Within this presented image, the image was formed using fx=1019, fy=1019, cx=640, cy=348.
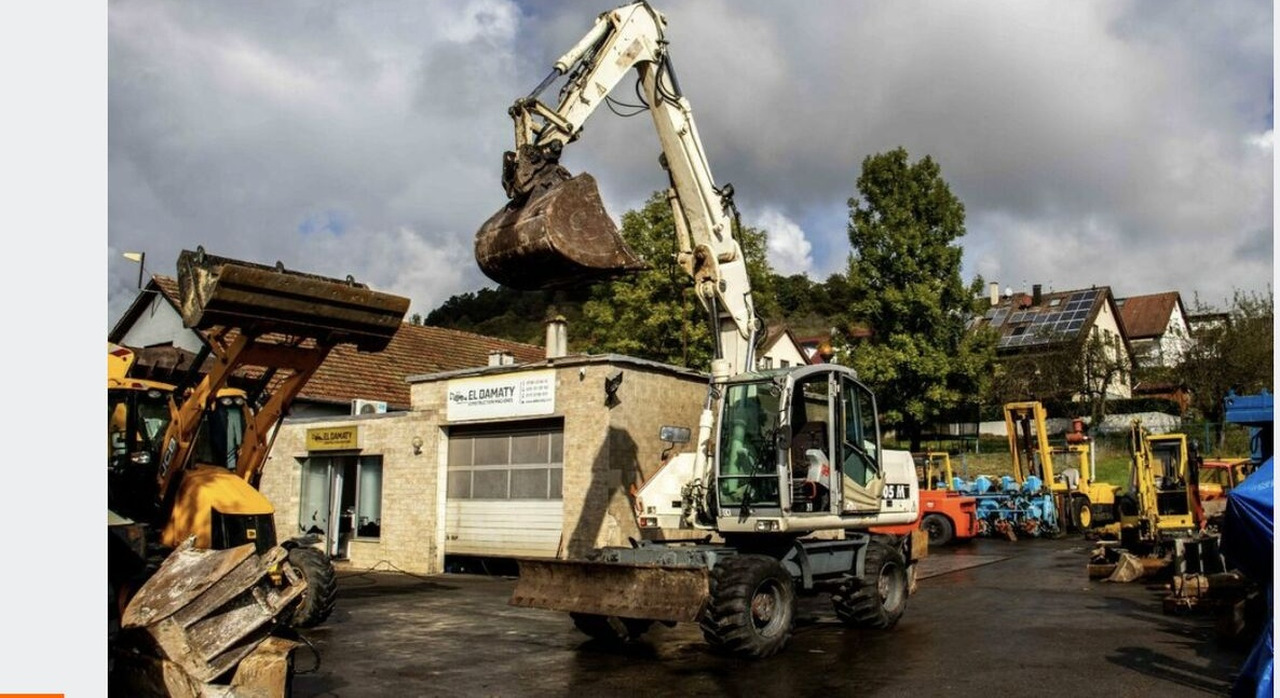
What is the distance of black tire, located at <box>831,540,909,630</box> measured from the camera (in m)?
11.1

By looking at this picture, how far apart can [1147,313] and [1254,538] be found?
2486 inches

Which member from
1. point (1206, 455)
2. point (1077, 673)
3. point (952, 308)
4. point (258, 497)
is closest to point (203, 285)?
point (258, 497)

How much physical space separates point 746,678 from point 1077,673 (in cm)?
278

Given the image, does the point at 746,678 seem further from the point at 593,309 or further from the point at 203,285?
the point at 593,309

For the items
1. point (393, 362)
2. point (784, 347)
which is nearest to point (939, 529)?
point (393, 362)

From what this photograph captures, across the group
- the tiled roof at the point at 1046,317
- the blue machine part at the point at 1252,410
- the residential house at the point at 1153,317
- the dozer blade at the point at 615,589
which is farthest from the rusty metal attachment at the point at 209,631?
the residential house at the point at 1153,317

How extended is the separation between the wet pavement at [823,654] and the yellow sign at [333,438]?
6988mm

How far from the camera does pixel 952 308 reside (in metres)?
32.8

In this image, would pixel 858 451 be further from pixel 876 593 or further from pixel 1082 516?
pixel 1082 516

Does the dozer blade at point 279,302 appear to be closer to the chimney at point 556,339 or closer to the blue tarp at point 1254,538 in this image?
the blue tarp at point 1254,538

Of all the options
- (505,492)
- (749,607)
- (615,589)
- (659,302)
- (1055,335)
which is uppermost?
(1055,335)

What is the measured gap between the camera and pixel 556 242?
10.0m

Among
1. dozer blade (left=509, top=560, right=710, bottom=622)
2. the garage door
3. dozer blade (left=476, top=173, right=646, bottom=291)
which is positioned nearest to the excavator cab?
dozer blade (left=476, top=173, right=646, bottom=291)

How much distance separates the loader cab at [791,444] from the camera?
10.3 metres
